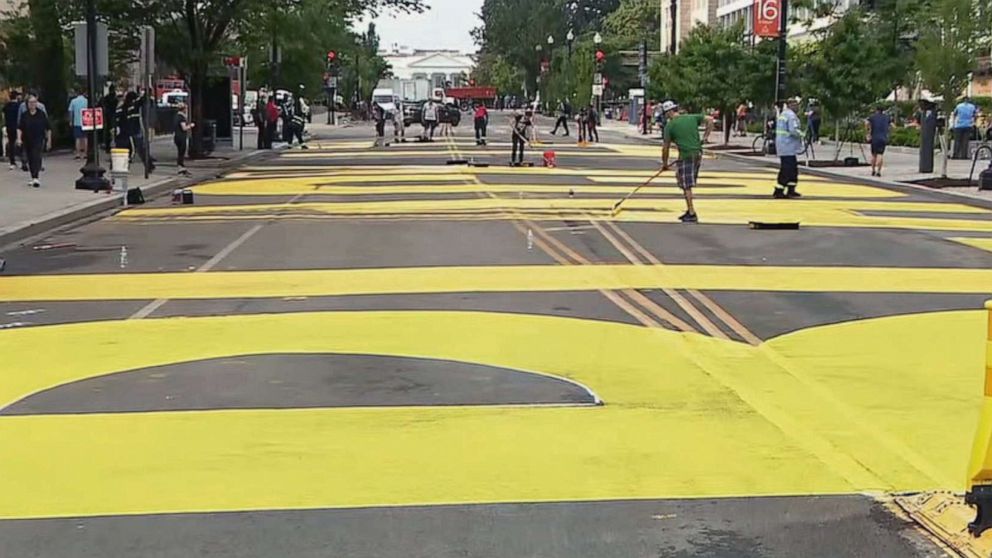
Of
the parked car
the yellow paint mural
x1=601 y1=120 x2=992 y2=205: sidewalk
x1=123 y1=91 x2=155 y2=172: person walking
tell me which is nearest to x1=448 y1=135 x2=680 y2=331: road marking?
the yellow paint mural

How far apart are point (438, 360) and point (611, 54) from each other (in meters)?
119

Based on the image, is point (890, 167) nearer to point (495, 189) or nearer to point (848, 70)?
point (848, 70)

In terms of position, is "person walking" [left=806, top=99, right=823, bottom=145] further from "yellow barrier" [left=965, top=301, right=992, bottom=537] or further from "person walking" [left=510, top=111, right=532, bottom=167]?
"yellow barrier" [left=965, top=301, right=992, bottom=537]

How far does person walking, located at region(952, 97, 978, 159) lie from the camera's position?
3410 cm

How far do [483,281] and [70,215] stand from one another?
972cm

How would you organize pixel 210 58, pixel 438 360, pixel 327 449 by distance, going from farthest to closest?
pixel 210 58 < pixel 438 360 < pixel 327 449

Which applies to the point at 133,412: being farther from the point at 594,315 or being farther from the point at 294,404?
the point at 594,315

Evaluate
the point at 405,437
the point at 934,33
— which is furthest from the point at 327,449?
the point at 934,33

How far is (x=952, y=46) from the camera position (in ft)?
94.0

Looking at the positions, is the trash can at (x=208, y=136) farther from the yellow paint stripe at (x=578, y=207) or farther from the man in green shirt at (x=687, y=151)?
the man in green shirt at (x=687, y=151)

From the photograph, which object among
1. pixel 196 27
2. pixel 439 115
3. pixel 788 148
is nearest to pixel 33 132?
pixel 196 27

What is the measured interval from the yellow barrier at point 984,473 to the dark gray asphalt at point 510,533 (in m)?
0.26

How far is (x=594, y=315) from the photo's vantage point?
459 inches

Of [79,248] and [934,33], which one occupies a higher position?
[934,33]
